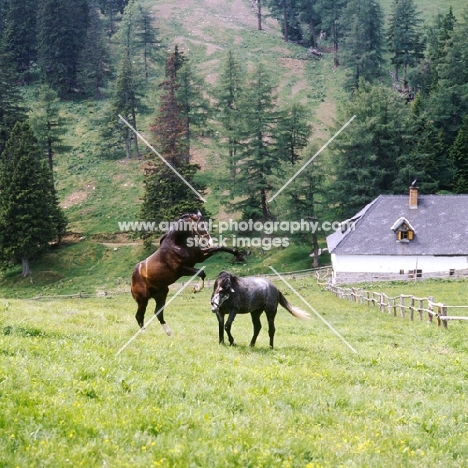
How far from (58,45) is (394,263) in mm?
74073

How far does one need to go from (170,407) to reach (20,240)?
155 ft

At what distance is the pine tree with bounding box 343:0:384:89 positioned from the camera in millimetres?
87562

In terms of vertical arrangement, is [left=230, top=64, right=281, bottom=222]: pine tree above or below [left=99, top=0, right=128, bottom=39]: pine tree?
below

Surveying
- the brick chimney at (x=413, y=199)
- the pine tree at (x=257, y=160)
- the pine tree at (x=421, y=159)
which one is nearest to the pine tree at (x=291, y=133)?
the pine tree at (x=257, y=160)

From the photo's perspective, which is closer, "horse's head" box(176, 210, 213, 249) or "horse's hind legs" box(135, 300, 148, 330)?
"horse's head" box(176, 210, 213, 249)

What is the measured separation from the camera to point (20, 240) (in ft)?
165

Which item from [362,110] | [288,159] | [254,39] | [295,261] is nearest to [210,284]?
[295,261]

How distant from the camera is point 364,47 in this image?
90.2m

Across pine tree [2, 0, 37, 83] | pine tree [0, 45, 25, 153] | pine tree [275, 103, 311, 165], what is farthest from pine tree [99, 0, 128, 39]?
pine tree [275, 103, 311, 165]

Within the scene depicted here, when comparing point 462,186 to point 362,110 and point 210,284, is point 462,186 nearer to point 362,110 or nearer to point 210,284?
point 362,110

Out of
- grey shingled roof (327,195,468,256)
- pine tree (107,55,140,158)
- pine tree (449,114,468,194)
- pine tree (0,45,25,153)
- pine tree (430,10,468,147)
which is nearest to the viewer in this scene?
grey shingled roof (327,195,468,256)

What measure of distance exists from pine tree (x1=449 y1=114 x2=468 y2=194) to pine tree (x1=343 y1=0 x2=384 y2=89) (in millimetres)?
22480

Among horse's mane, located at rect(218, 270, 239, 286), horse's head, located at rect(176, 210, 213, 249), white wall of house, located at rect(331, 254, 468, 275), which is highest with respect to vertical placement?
horse's head, located at rect(176, 210, 213, 249)

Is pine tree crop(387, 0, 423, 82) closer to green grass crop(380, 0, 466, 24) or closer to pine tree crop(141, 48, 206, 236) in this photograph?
green grass crop(380, 0, 466, 24)
